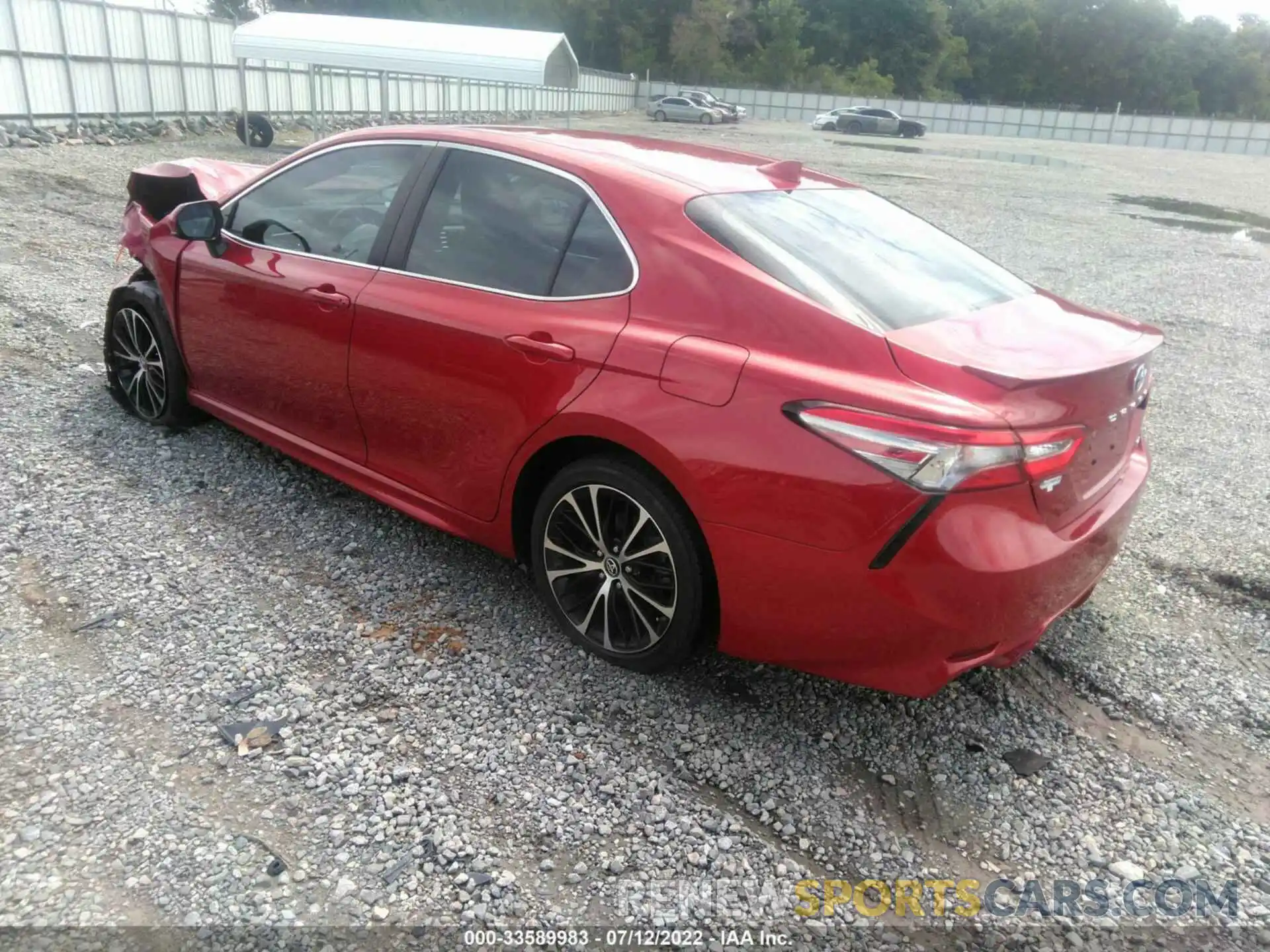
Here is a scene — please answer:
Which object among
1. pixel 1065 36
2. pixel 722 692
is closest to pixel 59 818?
pixel 722 692

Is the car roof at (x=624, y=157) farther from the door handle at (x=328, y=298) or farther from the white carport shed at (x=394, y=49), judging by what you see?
the white carport shed at (x=394, y=49)

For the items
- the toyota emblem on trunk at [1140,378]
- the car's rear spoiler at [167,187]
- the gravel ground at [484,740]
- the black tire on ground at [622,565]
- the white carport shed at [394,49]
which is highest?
the white carport shed at [394,49]

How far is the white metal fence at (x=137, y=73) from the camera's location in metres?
16.5

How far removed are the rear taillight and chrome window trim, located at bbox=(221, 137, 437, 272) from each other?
1.98 m

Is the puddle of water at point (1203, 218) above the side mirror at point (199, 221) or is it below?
below

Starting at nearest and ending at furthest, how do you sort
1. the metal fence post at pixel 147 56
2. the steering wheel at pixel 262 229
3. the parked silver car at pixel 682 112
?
1. the steering wheel at pixel 262 229
2. the metal fence post at pixel 147 56
3. the parked silver car at pixel 682 112

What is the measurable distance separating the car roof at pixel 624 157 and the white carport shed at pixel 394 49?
52.9ft

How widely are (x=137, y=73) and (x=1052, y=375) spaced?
2222cm

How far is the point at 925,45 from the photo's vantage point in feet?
290

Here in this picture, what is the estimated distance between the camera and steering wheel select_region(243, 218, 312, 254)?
3905 mm

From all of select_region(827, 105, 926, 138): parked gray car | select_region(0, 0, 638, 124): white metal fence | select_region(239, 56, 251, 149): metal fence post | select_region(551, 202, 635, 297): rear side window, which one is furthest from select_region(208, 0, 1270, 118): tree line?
select_region(551, 202, 635, 297): rear side window

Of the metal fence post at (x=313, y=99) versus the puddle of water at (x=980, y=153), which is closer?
the metal fence post at (x=313, y=99)

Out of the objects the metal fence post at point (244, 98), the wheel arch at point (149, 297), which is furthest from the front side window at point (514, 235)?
the metal fence post at point (244, 98)

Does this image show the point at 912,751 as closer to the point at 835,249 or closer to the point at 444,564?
the point at 835,249
